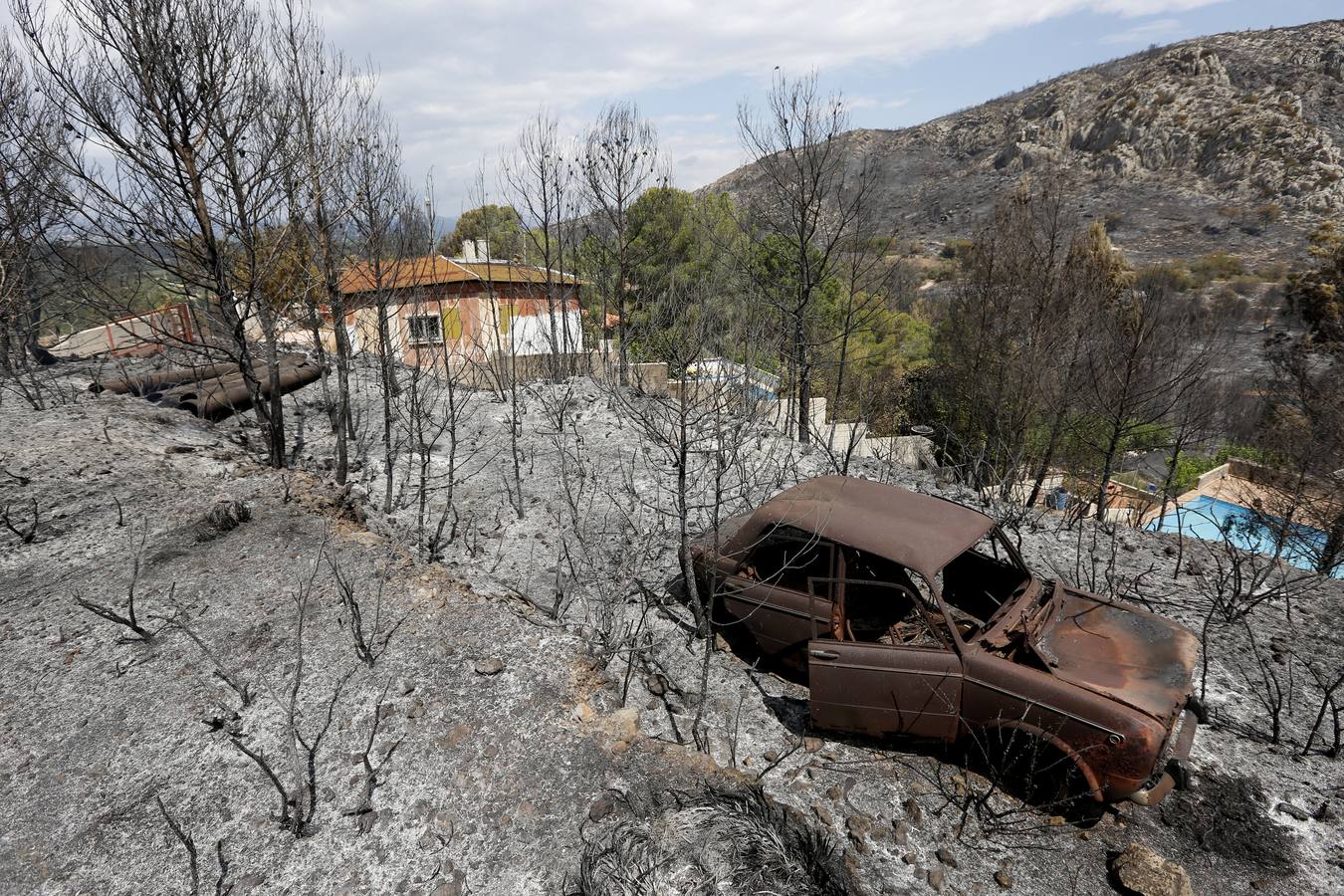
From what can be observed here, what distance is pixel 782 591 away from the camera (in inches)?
179

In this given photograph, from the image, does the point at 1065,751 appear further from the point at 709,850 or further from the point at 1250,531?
the point at 1250,531

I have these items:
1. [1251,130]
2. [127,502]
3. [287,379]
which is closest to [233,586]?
[127,502]

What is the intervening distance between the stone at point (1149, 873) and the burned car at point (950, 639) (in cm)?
27

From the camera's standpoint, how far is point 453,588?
5.29 m

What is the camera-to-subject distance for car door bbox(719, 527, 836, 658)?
4.45m

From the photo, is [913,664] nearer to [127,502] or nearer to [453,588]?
[453,588]

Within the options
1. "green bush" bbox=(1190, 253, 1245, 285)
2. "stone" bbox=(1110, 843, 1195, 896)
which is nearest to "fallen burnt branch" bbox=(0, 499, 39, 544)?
"stone" bbox=(1110, 843, 1195, 896)

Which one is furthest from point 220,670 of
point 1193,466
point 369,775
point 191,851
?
point 1193,466

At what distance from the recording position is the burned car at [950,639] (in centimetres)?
347

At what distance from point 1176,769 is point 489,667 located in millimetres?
4265

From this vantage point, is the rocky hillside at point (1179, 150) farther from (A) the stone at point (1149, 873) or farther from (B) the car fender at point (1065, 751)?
(A) the stone at point (1149, 873)

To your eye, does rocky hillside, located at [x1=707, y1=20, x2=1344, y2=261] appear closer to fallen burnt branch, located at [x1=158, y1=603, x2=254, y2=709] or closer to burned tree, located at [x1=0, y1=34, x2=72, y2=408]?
burned tree, located at [x1=0, y1=34, x2=72, y2=408]

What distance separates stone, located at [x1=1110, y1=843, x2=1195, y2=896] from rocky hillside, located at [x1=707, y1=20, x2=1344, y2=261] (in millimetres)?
40890

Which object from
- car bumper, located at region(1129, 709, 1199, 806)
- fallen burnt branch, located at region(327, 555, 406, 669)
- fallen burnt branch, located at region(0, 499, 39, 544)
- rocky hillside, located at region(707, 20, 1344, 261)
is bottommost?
car bumper, located at region(1129, 709, 1199, 806)
